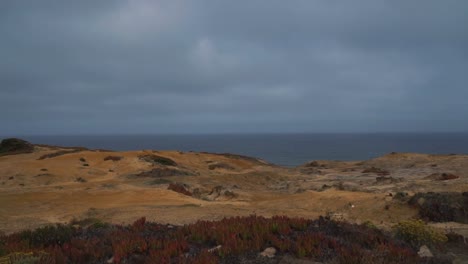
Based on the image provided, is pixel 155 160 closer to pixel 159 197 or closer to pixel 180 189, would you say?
pixel 180 189

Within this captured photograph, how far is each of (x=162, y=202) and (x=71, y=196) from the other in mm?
6077

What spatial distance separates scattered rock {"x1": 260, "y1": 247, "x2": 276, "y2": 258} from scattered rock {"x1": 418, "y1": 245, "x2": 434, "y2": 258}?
306 cm

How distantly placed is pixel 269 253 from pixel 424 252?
3554 millimetres

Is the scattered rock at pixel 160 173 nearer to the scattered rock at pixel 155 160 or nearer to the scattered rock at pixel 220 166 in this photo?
the scattered rock at pixel 155 160

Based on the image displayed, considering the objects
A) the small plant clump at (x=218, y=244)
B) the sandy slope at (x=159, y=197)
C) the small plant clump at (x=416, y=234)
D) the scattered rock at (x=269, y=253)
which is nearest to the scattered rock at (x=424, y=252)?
the small plant clump at (x=218, y=244)

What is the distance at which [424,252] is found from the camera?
29.5 ft

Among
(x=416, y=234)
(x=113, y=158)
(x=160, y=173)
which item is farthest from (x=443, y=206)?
(x=113, y=158)

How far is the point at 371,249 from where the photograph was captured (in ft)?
27.9

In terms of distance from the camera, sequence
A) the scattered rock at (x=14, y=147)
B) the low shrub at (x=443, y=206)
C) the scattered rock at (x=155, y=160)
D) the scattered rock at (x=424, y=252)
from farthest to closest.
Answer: the scattered rock at (x=14, y=147), the scattered rock at (x=155, y=160), the low shrub at (x=443, y=206), the scattered rock at (x=424, y=252)

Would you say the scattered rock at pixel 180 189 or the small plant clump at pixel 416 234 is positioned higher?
the small plant clump at pixel 416 234

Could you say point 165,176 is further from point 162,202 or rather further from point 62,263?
point 62,263

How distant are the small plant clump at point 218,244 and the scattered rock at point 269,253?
3.8 inches

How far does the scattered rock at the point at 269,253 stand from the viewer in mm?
7855

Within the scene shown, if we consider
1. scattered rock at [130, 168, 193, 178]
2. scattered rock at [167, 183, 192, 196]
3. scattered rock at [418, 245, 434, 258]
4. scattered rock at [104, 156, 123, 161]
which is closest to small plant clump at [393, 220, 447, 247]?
scattered rock at [418, 245, 434, 258]
